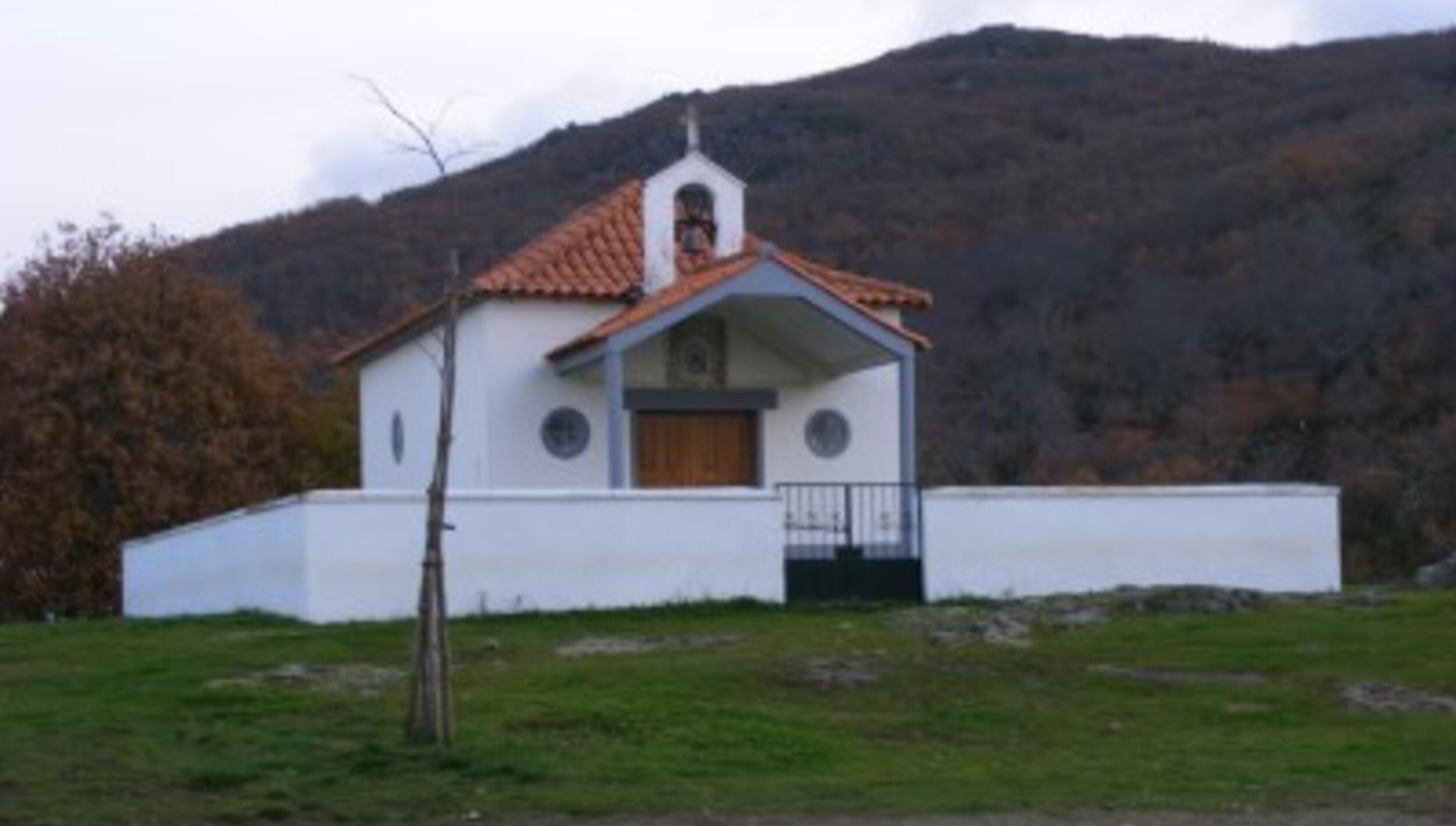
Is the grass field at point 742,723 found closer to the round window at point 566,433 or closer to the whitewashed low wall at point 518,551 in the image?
the whitewashed low wall at point 518,551

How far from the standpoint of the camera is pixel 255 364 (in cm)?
4512

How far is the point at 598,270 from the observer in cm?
3186

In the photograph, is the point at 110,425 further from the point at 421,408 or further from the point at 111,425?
the point at 421,408

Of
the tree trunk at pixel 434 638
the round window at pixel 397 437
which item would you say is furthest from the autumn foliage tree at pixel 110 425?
the tree trunk at pixel 434 638

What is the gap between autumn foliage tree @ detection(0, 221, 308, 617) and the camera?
4356 cm

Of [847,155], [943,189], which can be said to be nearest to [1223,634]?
[943,189]

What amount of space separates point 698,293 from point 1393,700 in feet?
38.0

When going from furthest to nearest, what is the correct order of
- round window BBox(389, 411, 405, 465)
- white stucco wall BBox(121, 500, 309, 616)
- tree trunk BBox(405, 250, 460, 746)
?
round window BBox(389, 411, 405, 465) < white stucco wall BBox(121, 500, 309, 616) < tree trunk BBox(405, 250, 460, 746)

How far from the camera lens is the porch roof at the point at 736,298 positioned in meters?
29.1

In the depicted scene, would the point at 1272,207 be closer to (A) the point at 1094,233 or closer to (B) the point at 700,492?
(A) the point at 1094,233

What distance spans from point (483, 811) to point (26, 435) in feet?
102

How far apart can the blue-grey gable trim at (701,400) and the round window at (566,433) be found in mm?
658

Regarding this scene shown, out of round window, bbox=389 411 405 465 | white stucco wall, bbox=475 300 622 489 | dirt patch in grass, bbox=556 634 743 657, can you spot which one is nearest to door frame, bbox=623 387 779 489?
white stucco wall, bbox=475 300 622 489

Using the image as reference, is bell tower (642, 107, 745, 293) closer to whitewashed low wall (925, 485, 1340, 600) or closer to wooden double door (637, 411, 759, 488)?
wooden double door (637, 411, 759, 488)
